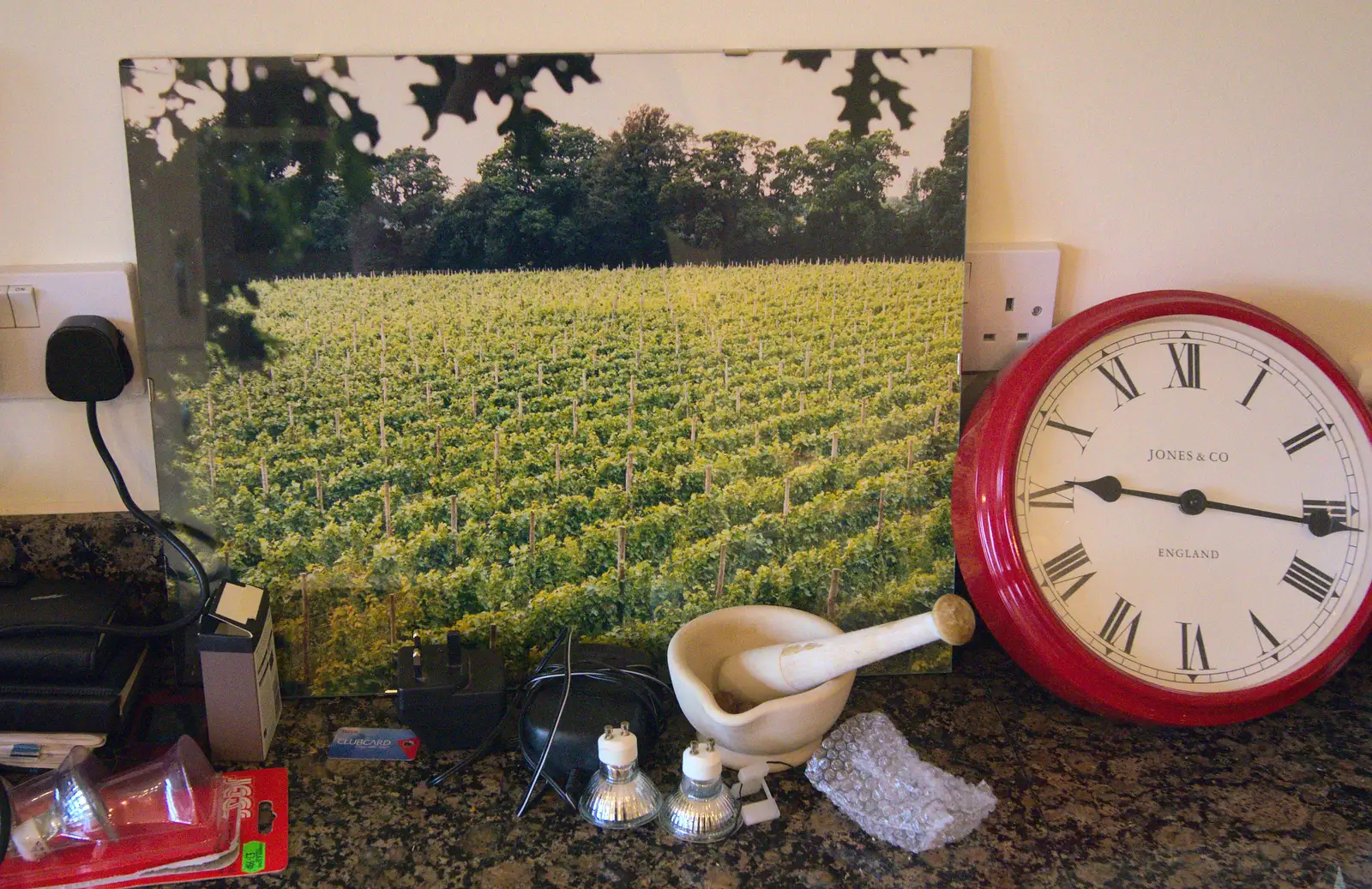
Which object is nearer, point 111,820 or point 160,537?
point 111,820

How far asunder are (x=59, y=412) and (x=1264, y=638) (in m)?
1.08

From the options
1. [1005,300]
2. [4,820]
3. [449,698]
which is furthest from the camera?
[1005,300]

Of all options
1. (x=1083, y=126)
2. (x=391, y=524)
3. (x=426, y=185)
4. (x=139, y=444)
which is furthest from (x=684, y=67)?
(x=139, y=444)

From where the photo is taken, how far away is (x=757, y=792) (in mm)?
765

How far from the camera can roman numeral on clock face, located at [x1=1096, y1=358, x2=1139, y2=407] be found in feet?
2.72

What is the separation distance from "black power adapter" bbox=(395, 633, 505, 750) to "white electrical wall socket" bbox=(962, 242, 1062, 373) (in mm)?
530

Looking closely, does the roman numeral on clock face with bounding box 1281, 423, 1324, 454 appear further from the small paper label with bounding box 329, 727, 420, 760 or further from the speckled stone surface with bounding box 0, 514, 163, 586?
the speckled stone surface with bounding box 0, 514, 163, 586

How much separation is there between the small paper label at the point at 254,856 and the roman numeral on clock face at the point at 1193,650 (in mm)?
747

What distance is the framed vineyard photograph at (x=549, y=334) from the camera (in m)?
0.82

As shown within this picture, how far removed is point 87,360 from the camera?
82cm

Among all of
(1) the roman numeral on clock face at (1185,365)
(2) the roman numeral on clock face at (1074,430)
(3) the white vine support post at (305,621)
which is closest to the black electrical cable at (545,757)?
(3) the white vine support post at (305,621)

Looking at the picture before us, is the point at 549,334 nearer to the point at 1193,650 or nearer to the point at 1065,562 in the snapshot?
the point at 1065,562

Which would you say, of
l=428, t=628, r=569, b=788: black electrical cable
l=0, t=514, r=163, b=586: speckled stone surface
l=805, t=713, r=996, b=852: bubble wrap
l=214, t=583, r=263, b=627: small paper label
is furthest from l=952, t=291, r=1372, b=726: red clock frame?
l=0, t=514, r=163, b=586: speckled stone surface

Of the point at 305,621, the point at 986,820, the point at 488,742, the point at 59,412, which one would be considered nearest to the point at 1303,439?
the point at 986,820
